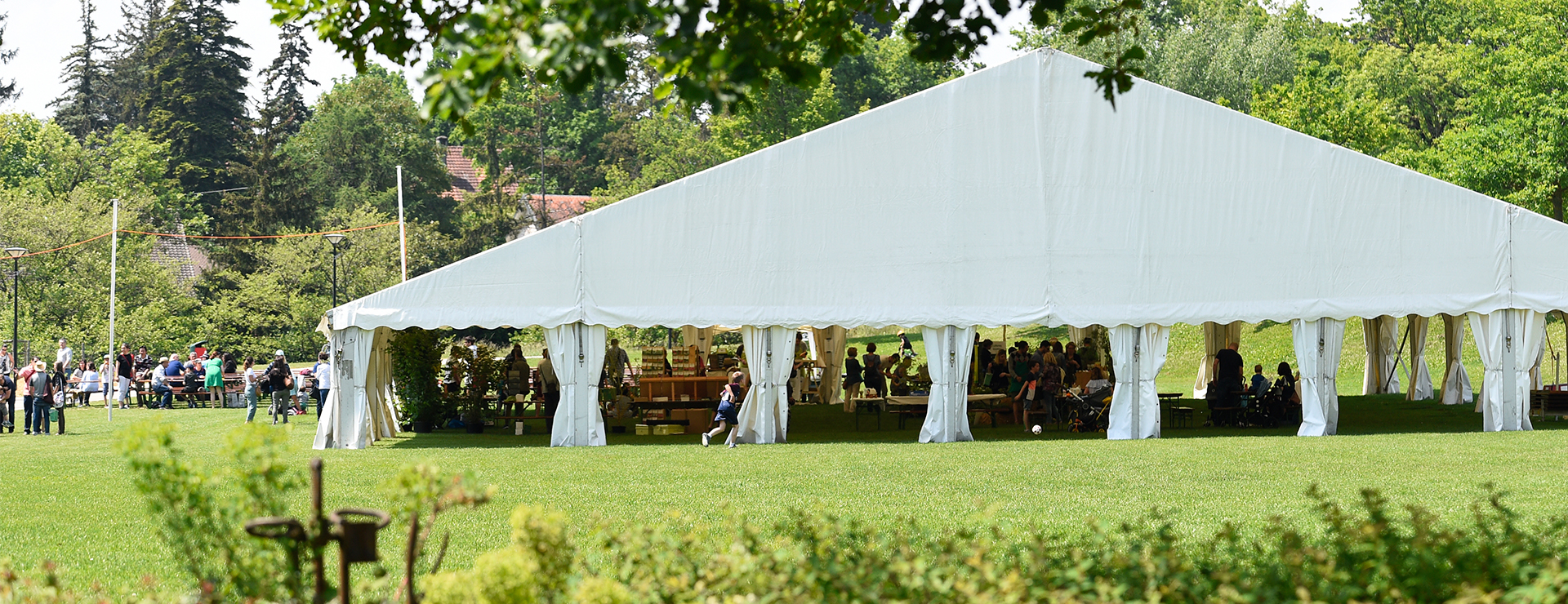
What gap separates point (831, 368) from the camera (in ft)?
95.3

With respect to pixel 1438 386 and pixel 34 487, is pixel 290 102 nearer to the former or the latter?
pixel 1438 386

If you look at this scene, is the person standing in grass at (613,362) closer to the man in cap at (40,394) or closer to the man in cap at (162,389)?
the man in cap at (40,394)

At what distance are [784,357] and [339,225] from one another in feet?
130

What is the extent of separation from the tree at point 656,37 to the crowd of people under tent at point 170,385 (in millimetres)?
16562

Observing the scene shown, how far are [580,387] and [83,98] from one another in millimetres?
63596

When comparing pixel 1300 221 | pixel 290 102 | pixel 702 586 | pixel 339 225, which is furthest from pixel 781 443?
pixel 290 102

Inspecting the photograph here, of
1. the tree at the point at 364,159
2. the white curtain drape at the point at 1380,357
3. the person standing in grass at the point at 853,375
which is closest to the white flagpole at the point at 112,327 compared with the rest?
the person standing in grass at the point at 853,375

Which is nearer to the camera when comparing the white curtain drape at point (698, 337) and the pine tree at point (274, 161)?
the white curtain drape at point (698, 337)

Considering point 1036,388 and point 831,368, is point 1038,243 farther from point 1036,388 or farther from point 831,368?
point 831,368

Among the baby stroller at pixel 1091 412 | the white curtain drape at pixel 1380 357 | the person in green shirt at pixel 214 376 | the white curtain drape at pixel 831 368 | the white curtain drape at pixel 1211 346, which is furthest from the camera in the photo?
the person in green shirt at pixel 214 376

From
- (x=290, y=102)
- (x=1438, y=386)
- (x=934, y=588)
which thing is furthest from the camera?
(x=290, y=102)

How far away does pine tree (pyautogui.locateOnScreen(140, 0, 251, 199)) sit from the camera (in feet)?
205

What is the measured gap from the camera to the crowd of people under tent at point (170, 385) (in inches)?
938

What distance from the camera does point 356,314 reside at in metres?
18.2
